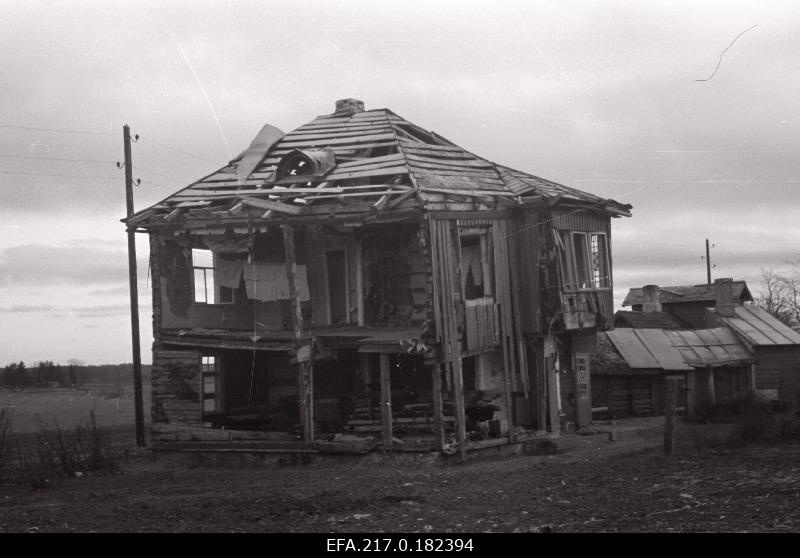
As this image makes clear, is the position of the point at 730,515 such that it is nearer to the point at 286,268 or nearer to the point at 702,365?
the point at 286,268

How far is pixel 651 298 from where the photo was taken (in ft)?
153

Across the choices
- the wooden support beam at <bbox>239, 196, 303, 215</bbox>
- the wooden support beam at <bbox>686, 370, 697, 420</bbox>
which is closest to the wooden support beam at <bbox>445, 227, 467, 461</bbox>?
the wooden support beam at <bbox>239, 196, 303, 215</bbox>

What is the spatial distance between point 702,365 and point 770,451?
58.8ft

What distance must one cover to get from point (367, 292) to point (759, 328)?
22816 mm

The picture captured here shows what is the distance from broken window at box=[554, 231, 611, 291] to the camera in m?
25.6

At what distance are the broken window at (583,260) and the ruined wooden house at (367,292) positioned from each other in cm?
7

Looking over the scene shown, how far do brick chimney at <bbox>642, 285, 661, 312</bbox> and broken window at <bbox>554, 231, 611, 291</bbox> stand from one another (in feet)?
63.6

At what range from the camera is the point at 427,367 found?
24.6 m

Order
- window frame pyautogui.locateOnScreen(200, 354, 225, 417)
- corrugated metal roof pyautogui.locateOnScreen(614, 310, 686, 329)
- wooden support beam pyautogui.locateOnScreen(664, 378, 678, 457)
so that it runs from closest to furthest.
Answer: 1. wooden support beam pyautogui.locateOnScreen(664, 378, 678, 457)
2. window frame pyautogui.locateOnScreen(200, 354, 225, 417)
3. corrugated metal roof pyautogui.locateOnScreen(614, 310, 686, 329)

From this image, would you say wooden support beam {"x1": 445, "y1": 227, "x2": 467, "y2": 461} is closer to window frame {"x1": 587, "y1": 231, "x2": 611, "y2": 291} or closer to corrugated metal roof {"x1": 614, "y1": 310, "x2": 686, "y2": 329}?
window frame {"x1": 587, "y1": 231, "x2": 611, "y2": 291}

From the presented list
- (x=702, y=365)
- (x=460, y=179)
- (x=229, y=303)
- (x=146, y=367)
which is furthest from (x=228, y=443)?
(x=146, y=367)

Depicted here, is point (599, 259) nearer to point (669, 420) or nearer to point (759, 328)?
point (669, 420)

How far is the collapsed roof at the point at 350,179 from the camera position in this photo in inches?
877

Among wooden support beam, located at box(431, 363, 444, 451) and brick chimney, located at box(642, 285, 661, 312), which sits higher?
brick chimney, located at box(642, 285, 661, 312)
